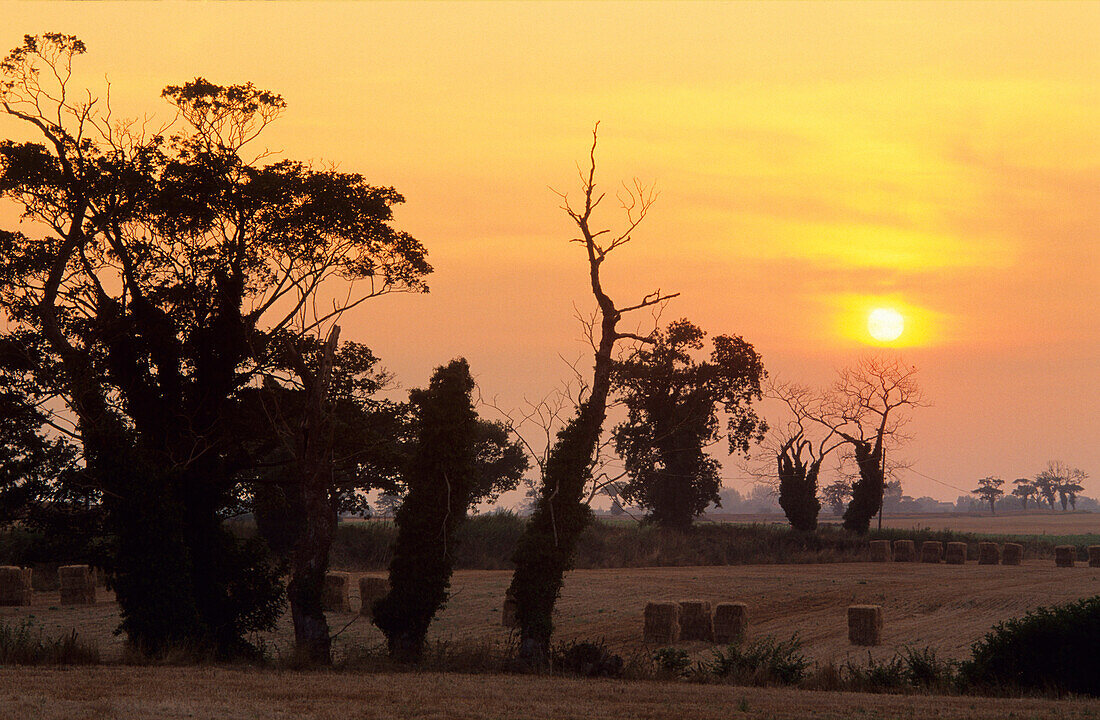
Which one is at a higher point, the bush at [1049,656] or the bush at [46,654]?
→ the bush at [1049,656]

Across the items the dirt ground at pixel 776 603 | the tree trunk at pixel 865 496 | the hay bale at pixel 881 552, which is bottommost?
the dirt ground at pixel 776 603

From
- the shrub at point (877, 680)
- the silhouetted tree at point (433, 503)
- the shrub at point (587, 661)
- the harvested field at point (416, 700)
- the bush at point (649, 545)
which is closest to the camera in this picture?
the harvested field at point (416, 700)

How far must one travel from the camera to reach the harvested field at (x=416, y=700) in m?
16.8

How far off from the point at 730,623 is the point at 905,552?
127 feet

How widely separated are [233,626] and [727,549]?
48.3 meters

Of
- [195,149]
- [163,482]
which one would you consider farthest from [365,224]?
[163,482]

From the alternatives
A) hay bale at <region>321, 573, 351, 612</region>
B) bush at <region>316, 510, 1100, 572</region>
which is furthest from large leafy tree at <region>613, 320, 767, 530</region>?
hay bale at <region>321, 573, 351, 612</region>

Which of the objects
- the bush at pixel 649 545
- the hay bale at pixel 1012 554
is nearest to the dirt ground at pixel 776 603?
the hay bale at pixel 1012 554

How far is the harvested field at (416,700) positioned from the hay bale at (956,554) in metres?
48.1

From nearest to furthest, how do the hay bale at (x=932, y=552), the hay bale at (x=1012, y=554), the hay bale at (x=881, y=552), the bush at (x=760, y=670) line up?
the bush at (x=760, y=670)
the hay bale at (x=1012, y=554)
the hay bale at (x=932, y=552)
the hay bale at (x=881, y=552)

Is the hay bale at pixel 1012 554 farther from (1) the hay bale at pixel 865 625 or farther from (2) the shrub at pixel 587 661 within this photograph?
(2) the shrub at pixel 587 661

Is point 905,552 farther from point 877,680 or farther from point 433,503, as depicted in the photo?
point 433,503

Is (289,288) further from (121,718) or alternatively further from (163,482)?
(121,718)

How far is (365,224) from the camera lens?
3030cm
